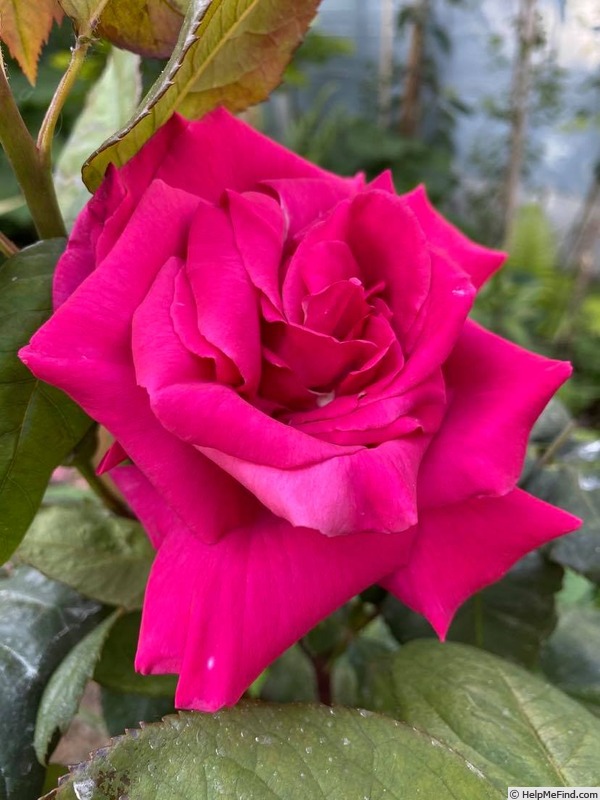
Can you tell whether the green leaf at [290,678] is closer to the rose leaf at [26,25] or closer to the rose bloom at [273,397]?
the rose bloom at [273,397]

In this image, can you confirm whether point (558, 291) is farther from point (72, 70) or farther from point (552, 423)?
point (72, 70)

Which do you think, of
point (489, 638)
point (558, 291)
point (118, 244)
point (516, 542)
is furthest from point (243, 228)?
point (558, 291)

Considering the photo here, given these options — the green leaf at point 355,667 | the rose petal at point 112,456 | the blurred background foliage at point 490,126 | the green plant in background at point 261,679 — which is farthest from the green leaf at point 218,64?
the blurred background foliage at point 490,126

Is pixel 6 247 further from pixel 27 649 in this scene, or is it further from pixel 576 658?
pixel 576 658

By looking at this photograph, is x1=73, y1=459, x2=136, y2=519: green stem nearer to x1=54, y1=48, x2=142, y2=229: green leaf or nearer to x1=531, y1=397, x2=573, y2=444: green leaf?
x1=54, y1=48, x2=142, y2=229: green leaf

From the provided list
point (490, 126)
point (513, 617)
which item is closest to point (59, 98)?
point (513, 617)

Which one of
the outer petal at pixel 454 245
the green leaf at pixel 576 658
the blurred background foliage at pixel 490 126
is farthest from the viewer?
the blurred background foliage at pixel 490 126

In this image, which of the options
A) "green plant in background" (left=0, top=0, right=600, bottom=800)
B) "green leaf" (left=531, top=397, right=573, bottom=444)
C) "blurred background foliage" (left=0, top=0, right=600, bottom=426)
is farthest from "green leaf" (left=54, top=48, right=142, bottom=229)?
"blurred background foliage" (left=0, top=0, right=600, bottom=426)
